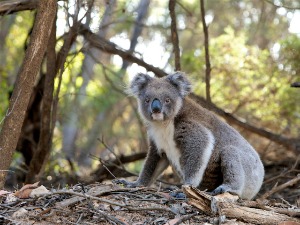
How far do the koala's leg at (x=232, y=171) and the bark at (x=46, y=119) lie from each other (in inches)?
129

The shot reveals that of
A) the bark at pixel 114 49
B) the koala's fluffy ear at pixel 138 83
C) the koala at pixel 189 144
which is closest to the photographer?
the koala at pixel 189 144

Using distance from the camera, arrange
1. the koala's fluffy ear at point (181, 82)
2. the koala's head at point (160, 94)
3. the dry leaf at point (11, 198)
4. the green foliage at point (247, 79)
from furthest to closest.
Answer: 1. the green foliage at point (247, 79)
2. the koala's fluffy ear at point (181, 82)
3. the koala's head at point (160, 94)
4. the dry leaf at point (11, 198)

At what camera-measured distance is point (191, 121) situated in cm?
640

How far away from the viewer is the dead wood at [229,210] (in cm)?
480

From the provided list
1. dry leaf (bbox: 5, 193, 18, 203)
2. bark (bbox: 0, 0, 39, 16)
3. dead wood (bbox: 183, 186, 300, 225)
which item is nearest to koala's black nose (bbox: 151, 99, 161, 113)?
dead wood (bbox: 183, 186, 300, 225)

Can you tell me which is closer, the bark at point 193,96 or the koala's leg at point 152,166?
the koala's leg at point 152,166

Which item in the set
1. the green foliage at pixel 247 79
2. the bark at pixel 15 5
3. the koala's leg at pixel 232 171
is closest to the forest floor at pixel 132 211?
the koala's leg at pixel 232 171

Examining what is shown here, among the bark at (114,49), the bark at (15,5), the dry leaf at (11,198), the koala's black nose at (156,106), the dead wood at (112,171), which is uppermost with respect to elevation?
the bark at (15,5)

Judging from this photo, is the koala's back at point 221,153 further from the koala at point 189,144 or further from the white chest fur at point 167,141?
the white chest fur at point 167,141

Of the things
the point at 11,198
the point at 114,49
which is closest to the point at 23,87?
the point at 11,198

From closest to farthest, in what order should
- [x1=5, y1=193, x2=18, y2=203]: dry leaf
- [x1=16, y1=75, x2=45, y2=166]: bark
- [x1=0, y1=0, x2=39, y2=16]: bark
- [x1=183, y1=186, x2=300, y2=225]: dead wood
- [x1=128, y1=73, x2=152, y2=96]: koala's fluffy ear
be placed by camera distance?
[x1=183, y1=186, x2=300, y2=225]: dead wood → [x1=5, y1=193, x2=18, y2=203]: dry leaf → [x1=128, y1=73, x2=152, y2=96]: koala's fluffy ear → [x1=0, y1=0, x2=39, y2=16]: bark → [x1=16, y1=75, x2=45, y2=166]: bark

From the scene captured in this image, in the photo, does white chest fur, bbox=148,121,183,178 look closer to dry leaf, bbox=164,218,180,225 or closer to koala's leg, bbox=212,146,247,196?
koala's leg, bbox=212,146,247,196

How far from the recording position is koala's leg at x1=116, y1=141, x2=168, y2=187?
676 cm

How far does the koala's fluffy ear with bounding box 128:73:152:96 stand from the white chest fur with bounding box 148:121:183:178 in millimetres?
567
